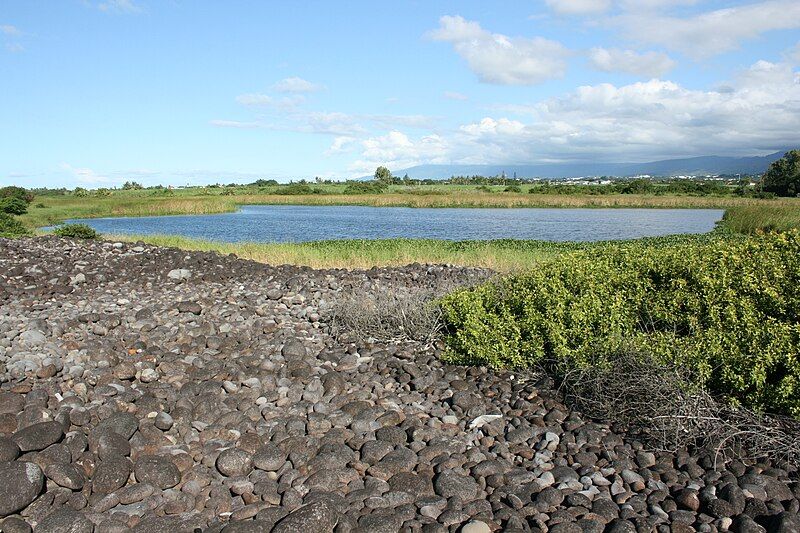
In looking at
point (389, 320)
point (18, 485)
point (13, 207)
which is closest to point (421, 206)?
point (13, 207)

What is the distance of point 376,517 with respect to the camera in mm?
3869

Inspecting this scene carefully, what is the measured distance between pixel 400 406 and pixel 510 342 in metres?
1.40

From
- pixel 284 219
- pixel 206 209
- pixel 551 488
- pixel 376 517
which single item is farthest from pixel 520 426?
pixel 206 209

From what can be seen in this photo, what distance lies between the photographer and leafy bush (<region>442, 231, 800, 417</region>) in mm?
5215

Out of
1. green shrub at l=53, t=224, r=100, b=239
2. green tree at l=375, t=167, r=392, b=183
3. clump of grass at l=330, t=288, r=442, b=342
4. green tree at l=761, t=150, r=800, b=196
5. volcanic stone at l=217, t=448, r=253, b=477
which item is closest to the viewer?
volcanic stone at l=217, t=448, r=253, b=477

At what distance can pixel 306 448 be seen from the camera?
479 centimetres

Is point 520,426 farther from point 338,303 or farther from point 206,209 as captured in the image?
point 206,209

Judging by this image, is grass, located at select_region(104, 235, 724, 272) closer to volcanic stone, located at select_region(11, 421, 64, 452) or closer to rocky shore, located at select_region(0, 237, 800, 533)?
rocky shore, located at select_region(0, 237, 800, 533)

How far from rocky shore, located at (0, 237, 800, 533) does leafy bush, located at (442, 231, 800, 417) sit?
0.48 meters

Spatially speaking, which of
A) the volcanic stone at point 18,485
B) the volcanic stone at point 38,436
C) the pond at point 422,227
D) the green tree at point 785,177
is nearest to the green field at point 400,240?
the pond at point 422,227

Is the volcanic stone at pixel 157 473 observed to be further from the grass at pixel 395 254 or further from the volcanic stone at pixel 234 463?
the grass at pixel 395 254

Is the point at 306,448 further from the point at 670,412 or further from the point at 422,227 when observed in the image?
the point at 422,227

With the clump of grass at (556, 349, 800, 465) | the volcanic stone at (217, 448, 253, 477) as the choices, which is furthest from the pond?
the volcanic stone at (217, 448, 253, 477)

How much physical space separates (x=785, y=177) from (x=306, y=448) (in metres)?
89.5
